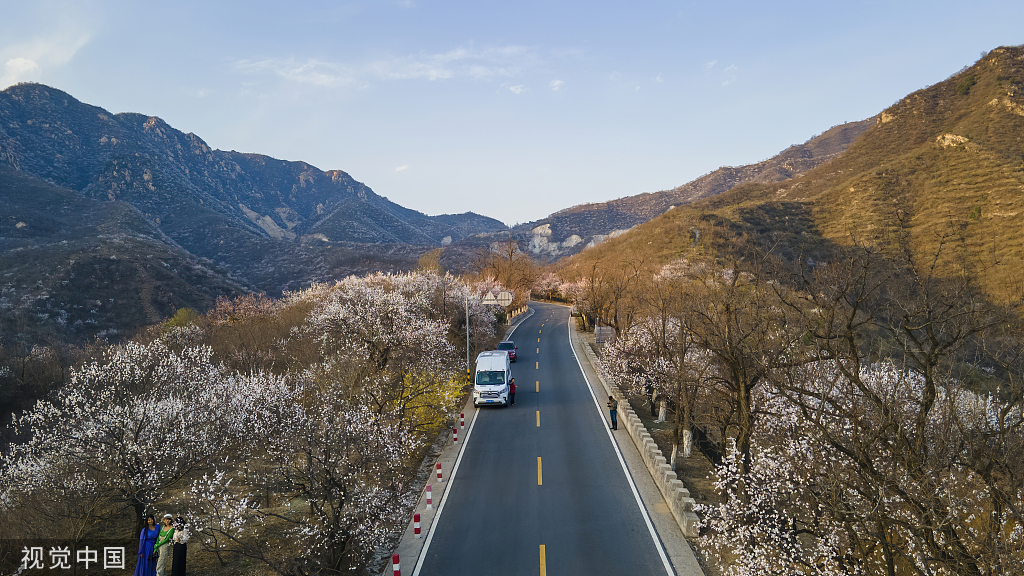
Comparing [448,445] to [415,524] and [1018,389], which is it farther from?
[1018,389]

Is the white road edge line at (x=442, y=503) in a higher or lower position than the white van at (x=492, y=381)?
lower

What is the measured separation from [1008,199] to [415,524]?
95.1m

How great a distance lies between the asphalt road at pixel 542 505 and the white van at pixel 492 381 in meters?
0.65

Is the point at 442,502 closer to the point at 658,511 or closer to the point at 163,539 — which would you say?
the point at 658,511

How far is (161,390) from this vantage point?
21.4 metres

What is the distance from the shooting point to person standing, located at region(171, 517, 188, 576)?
10042mm

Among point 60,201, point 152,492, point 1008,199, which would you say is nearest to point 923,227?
point 1008,199

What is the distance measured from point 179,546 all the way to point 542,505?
975cm

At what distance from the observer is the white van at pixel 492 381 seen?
1091 inches

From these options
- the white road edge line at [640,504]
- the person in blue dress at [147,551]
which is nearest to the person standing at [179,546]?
the person in blue dress at [147,551]

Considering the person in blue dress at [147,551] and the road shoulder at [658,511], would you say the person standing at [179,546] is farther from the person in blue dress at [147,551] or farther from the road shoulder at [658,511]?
the road shoulder at [658,511]

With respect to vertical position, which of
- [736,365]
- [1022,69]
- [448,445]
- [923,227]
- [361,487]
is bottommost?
[448,445]

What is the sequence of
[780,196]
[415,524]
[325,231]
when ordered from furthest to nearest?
1. [325,231]
2. [780,196]
3. [415,524]

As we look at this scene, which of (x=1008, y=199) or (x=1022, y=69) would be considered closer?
(x=1008, y=199)
